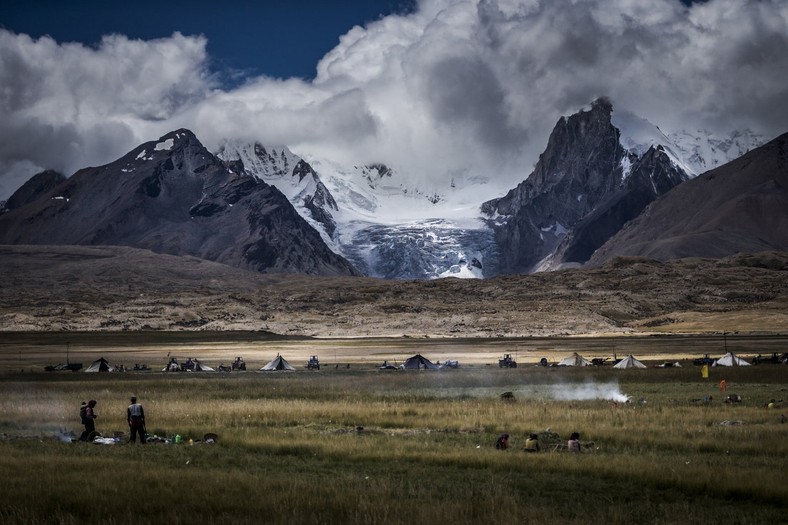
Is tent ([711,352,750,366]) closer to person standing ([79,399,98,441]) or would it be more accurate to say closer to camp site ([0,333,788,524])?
camp site ([0,333,788,524])

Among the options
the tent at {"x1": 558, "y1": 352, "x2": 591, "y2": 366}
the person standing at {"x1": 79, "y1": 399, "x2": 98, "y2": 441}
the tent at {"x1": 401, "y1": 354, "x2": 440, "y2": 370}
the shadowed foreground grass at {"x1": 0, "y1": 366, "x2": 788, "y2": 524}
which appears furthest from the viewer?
the tent at {"x1": 401, "y1": 354, "x2": 440, "y2": 370}

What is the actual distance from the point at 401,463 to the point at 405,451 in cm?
213

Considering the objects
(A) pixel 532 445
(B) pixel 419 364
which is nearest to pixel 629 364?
(B) pixel 419 364

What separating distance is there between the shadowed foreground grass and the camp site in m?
0.09

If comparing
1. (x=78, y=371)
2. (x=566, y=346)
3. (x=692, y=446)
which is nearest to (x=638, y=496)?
(x=692, y=446)

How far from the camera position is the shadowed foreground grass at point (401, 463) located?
80.8 feet

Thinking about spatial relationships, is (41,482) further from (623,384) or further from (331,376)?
(331,376)

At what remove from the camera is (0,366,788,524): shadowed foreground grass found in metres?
24.6

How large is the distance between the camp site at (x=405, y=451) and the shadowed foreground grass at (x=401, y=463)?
9 cm

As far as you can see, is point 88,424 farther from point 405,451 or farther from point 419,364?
point 419,364

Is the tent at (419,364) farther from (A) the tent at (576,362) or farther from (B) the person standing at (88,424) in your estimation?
(B) the person standing at (88,424)

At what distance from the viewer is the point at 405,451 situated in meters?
35.7

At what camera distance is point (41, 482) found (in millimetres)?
28109

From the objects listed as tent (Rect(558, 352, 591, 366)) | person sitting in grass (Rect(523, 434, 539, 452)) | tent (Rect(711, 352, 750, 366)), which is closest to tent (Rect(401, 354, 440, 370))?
tent (Rect(558, 352, 591, 366))
